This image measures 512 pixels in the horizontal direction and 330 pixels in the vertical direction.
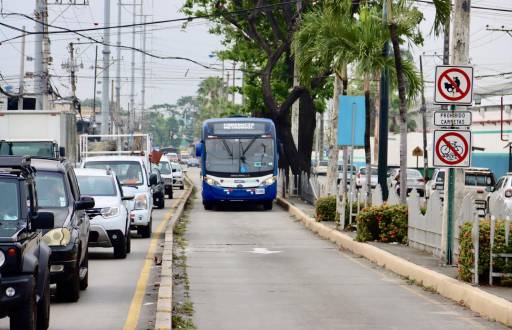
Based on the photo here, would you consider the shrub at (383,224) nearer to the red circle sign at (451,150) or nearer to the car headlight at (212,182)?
the red circle sign at (451,150)

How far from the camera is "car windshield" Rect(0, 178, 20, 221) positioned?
11594 millimetres

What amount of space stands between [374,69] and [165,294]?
547 inches

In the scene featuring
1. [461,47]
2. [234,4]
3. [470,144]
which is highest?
[234,4]

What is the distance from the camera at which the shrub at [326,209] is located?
3400 cm

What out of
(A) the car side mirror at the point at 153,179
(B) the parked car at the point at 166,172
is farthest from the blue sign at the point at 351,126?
(B) the parked car at the point at 166,172

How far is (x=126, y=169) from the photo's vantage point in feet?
102

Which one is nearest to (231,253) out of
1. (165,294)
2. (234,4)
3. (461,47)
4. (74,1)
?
(461,47)

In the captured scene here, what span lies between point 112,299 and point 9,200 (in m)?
4.22

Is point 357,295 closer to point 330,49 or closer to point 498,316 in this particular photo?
point 498,316

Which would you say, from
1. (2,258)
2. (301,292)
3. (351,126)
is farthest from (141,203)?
(2,258)

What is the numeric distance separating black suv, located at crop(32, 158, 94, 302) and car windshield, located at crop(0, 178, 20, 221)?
2.43 meters

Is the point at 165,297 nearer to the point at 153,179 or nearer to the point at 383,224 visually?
the point at 383,224

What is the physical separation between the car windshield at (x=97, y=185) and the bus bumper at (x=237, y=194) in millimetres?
21413

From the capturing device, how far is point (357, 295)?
1644 cm
